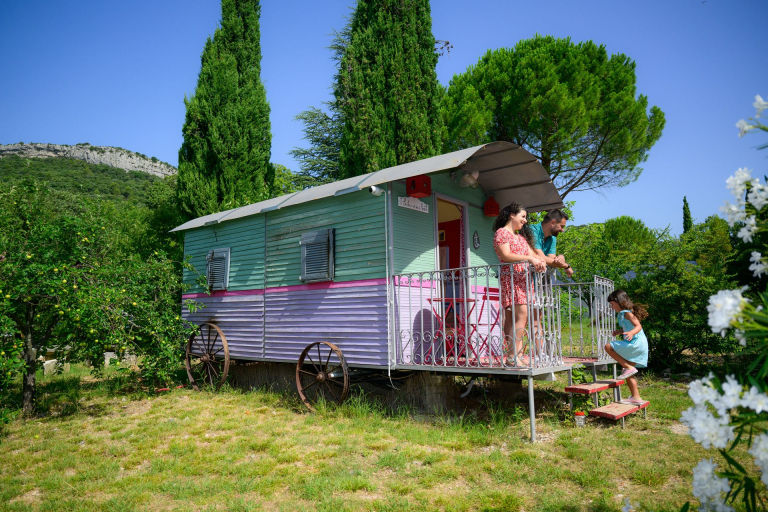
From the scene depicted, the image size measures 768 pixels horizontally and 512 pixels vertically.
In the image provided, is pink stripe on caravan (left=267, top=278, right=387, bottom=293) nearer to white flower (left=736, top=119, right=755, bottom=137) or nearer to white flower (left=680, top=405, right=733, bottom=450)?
white flower (left=736, top=119, right=755, bottom=137)

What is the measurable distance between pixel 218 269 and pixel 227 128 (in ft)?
21.3

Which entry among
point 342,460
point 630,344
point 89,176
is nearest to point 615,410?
point 630,344

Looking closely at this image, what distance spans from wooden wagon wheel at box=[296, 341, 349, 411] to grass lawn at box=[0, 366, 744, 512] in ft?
1.04

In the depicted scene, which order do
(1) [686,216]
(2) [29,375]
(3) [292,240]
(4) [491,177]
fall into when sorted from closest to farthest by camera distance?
1. (2) [29,375]
2. (4) [491,177]
3. (3) [292,240]
4. (1) [686,216]

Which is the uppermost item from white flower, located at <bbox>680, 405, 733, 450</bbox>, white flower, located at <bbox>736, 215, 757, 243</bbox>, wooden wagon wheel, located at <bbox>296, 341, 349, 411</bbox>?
white flower, located at <bbox>736, 215, 757, 243</bbox>

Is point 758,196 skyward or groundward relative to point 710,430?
skyward

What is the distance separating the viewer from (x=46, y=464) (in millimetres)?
5480

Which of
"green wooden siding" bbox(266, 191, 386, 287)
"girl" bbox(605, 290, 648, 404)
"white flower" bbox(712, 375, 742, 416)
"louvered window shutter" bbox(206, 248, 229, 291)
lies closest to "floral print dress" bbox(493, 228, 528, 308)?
"girl" bbox(605, 290, 648, 404)

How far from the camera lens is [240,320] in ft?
30.1

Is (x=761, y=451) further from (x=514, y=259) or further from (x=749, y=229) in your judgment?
(x=514, y=259)

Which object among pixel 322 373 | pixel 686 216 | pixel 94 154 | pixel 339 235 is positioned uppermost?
pixel 94 154

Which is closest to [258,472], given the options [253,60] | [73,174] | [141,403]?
[141,403]

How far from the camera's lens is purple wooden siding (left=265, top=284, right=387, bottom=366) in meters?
6.83

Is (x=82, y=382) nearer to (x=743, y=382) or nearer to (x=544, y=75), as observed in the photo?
(x=743, y=382)
